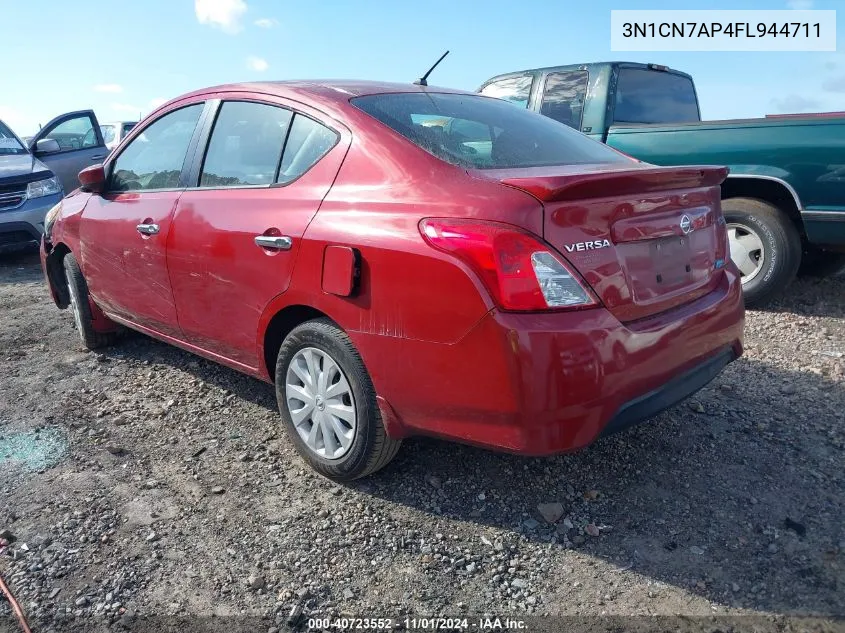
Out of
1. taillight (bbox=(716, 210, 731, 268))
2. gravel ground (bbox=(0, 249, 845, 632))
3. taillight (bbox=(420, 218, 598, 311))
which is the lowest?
gravel ground (bbox=(0, 249, 845, 632))

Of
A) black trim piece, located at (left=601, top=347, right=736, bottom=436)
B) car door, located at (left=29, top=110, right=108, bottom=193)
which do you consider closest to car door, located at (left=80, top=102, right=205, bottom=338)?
black trim piece, located at (left=601, top=347, right=736, bottom=436)

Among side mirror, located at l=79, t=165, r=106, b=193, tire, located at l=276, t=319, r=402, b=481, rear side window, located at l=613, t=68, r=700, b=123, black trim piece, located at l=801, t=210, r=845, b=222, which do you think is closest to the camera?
tire, located at l=276, t=319, r=402, b=481

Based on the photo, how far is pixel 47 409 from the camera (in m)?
3.67

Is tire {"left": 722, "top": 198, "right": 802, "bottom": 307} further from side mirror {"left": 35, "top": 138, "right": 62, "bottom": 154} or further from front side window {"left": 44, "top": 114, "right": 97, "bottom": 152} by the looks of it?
front side window {"left": 44, "top": 114, "right": 97, "bottom": 152}

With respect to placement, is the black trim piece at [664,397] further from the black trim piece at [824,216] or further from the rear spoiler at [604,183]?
the black trim piece at [824,216]

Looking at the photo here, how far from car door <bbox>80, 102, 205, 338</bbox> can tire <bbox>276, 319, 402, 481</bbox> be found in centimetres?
99

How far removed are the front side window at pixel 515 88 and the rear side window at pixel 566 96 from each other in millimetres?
218

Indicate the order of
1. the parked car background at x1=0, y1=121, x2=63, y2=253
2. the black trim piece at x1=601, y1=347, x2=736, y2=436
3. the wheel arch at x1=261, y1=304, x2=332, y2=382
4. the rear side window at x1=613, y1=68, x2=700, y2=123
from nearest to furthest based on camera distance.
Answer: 1. the black trim piece at x1=601, y1=347, x2=736, y2=436
2. the wheel arch at x1=261, y1=304, x2=332, y2=382
3. the rear side window at x1=613, y1=68, x2=700, y2=123
4. the parked car background at x1=0, y1=121, x2=63, y2=253

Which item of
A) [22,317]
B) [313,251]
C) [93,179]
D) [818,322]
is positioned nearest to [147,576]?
[313,251]

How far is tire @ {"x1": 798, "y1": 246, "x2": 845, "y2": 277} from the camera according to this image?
17.7 ft

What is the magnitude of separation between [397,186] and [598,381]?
98 cm

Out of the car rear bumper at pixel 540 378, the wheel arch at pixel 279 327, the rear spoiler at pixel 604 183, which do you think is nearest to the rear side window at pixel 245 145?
the wheel arch at pixel 279 327

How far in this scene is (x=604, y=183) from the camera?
2.26 m

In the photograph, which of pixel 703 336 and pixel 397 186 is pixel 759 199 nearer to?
pixel 703 336
